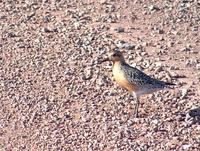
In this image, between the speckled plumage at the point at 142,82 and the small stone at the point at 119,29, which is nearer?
the speckled plumage at the point at 142,82

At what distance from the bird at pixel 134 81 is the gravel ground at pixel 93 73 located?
1.08ft

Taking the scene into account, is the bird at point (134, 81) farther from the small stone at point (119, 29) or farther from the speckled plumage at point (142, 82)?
the small stone at point (119, 29)

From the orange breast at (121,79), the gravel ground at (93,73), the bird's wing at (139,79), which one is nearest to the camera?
the gravel ground at (93,73)

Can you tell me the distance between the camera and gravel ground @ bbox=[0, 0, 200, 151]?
341 inches

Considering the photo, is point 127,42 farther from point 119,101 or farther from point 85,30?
point 119,101

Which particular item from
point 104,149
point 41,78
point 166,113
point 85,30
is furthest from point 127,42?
point 104,149

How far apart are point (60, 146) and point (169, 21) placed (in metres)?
5.04

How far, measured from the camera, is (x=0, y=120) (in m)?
9.10

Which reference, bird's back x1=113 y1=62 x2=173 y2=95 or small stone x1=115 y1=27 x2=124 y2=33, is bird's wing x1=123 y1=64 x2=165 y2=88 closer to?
bird's back x1=113 y1=62 x2=173 y2=95

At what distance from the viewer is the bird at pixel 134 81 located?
9.05 m

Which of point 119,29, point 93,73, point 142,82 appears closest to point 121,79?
point 142,82

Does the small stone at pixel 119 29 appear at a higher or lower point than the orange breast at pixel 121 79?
higher

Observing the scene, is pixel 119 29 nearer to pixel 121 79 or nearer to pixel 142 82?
pixel 121 79

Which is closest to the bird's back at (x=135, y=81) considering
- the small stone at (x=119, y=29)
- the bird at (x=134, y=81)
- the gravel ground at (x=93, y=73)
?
the bird at (x=134, y=81)
